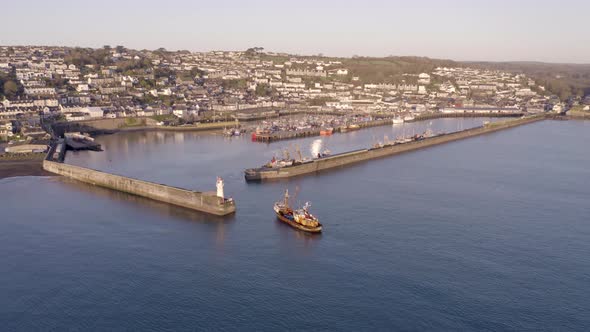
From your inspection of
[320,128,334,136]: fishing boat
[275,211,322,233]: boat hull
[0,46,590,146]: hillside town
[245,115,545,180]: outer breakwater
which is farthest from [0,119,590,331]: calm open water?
[0,46,590,146]: hillside town

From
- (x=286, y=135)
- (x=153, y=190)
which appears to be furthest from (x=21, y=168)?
(x=286, y=135)

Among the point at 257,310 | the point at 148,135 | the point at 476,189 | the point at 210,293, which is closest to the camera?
the point at 257,310

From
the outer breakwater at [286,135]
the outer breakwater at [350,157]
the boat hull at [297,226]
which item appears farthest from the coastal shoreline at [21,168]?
the outer breakwater at [286,135]

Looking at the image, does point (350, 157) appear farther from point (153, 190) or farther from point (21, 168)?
point (21, 168)

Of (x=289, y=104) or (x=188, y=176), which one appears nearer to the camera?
(x=188, y=176)

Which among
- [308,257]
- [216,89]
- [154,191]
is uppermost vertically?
[216,89]

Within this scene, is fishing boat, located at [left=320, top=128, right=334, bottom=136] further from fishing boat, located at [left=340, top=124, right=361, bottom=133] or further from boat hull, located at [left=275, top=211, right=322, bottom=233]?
boat hull, located at [left=275, top=211, right=322, bottom=233]

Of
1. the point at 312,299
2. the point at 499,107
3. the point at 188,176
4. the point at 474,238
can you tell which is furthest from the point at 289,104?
the point at 312,299

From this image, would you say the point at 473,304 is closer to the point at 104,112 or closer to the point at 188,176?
the point at 188,176
